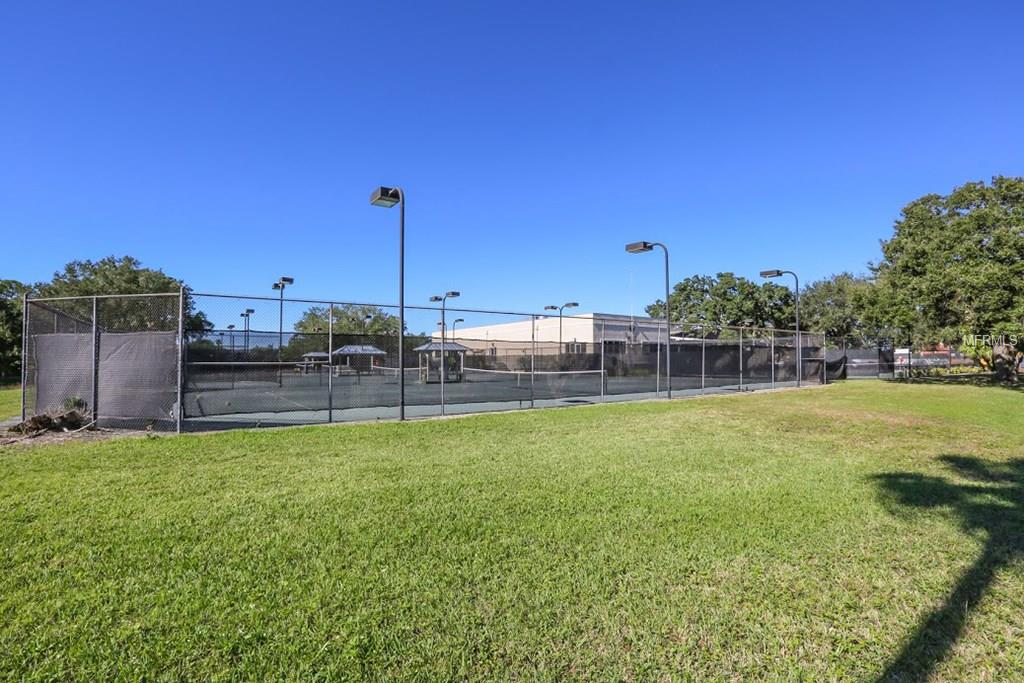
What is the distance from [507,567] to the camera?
3316 millimetres

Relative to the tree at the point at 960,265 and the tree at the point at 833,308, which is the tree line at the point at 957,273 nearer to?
the tree at the point at 960,265

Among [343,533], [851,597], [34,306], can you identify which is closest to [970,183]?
[851,597]

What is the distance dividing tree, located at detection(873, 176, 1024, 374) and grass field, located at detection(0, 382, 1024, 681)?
17.9 meters

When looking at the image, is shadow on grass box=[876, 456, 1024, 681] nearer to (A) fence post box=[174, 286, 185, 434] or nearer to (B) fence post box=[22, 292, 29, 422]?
(A) fence post box=[174, 286, 185, 434]

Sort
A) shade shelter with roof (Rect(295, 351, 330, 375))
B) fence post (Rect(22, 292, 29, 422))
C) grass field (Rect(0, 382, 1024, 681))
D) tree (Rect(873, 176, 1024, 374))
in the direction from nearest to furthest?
grass field (Rect(0, 382, 1024, 681)) → fence post (Rect(22, 292, 29, 422)) → shade shelter with roof (Rect(295, 351, 330, 375)) → tree (Rect(873, 176, 1024, 374))

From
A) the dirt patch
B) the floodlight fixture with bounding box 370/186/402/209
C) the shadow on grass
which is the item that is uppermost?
the floodlight fixture with bounding box 370/186/402/209

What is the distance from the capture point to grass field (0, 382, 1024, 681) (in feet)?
7.80

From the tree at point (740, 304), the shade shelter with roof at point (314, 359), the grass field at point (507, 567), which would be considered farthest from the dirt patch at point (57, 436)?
the tree at point (740, 304)

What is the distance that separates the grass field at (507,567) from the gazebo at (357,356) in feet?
14.2

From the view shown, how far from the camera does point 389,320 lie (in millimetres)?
48469

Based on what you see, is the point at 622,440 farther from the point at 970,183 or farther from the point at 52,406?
the point at 970,183

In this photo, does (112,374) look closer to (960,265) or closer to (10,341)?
(10,341)

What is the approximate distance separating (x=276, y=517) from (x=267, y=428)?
214 inches

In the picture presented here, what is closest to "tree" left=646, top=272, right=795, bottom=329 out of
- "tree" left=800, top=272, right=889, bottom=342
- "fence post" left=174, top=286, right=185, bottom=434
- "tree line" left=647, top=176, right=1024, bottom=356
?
"tree" left=800, top=272, right=889, bottom=342
